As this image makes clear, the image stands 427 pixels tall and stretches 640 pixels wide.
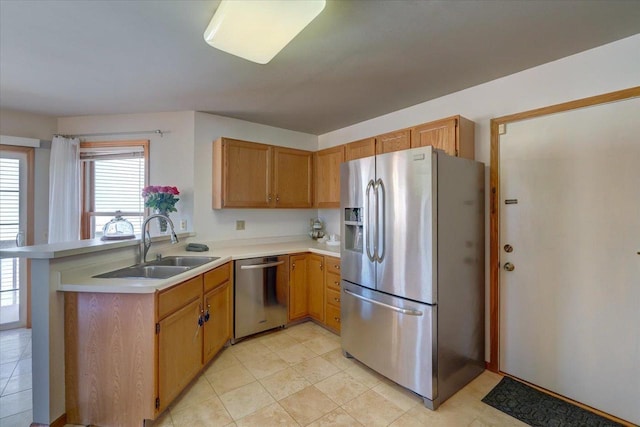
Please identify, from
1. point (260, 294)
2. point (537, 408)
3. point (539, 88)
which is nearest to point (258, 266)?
point (260, 294)

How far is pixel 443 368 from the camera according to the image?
1928 millimetres

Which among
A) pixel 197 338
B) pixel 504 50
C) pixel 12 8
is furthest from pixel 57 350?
pixel 504 50

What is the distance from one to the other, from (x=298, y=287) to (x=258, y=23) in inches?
97.4

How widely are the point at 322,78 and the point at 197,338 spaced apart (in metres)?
2.27

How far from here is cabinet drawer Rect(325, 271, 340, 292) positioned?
287 cm

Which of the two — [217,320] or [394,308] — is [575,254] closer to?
[394,308]

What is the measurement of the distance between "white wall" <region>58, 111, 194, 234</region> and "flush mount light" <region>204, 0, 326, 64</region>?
5.96 feet

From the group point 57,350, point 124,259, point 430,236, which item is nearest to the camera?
point 57,350

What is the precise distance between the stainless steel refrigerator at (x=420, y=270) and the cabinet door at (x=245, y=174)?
1.28 metres

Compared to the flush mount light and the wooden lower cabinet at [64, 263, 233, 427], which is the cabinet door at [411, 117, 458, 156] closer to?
the flush mount light

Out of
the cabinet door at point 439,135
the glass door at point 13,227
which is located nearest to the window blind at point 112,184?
the glass door at point 13,227

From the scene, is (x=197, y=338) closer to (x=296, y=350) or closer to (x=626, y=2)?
(x=296, y=350)

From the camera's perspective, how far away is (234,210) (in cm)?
340

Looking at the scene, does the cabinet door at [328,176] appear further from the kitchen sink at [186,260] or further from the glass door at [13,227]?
the glass door at [13,227]
